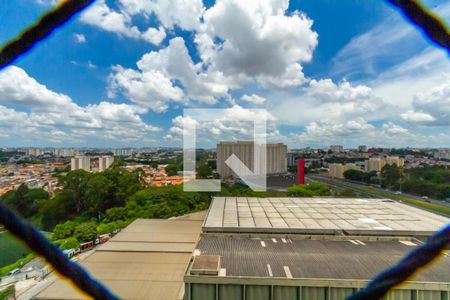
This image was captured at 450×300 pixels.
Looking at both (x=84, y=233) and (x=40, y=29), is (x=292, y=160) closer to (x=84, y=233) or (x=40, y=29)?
(x=84, y=233)

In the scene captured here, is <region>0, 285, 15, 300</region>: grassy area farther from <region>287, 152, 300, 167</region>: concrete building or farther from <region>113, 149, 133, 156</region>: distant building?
<region>287, 152, 300, 167</region>: concrete building

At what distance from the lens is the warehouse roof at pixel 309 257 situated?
3336mm

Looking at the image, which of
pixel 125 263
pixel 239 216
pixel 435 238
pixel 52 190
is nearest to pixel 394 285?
pixel 435 238

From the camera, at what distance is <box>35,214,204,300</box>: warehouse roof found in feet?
13.0

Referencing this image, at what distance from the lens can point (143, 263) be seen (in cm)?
506

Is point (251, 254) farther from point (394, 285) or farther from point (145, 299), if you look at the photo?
point (394, 285)

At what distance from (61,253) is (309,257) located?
424 cm

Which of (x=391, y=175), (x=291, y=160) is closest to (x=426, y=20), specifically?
(x=391, y=175)

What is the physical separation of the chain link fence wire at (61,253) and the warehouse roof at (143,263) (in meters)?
2.94

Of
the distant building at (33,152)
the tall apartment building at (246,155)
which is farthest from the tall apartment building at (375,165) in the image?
the distant building at (33,152)

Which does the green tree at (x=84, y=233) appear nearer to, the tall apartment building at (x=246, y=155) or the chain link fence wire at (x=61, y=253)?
the chain link fence wire at (x=61, y=253)

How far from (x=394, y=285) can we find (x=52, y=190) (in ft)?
51.9

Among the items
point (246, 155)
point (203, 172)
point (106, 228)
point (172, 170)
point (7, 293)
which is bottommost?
point (106, 228)

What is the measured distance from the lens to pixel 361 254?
4.17 meters
